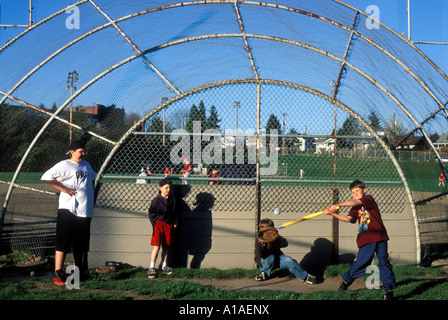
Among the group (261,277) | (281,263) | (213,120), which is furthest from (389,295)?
(213,120)

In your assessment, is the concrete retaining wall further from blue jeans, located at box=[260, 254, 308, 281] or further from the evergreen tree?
the evergreen tree

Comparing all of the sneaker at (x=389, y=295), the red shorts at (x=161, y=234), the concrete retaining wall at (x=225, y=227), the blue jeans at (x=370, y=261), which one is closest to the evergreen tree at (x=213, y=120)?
the concrete retaining wall at (x=225, y=227)

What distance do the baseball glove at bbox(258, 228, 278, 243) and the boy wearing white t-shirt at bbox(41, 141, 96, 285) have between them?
2349 mm

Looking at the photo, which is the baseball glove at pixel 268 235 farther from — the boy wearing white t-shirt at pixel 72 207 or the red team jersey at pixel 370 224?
the boy wearing white t-shirt at pixel 72 207

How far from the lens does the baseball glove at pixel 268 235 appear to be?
600cm

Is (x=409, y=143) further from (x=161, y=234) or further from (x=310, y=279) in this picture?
(x=161, y=234)

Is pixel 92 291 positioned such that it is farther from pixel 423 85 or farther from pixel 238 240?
pixel 423 85

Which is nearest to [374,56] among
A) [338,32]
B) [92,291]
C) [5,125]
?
[338,32]

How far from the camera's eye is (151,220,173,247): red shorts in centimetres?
609

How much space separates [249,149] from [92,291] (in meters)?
3.09

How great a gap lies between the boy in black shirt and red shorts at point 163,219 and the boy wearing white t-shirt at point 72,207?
0.97 m

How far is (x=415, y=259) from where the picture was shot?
6602mm

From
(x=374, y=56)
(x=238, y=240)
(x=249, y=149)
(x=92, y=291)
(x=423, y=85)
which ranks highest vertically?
(x=374, y=56)

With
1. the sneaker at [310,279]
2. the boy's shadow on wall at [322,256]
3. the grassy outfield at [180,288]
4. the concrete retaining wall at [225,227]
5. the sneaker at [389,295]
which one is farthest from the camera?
the boy's shadow on wall at [322,256]
